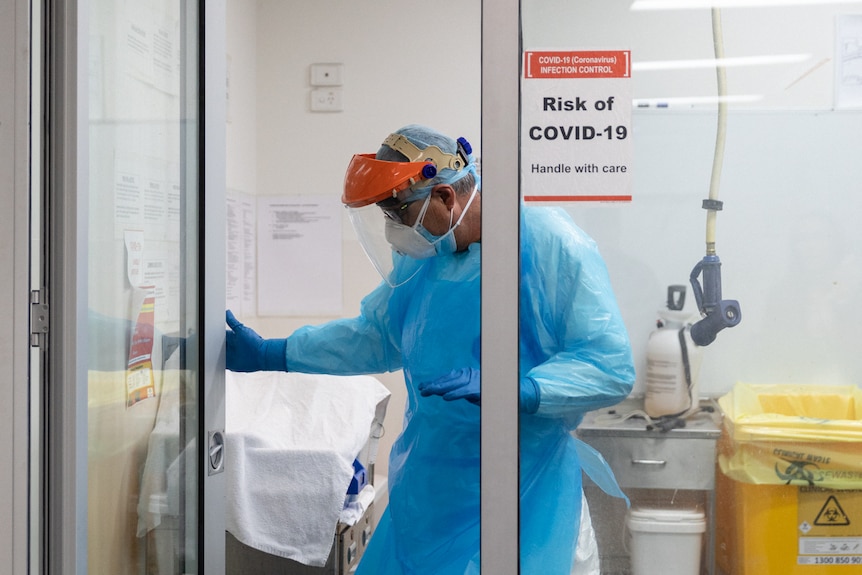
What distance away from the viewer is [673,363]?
3.65ft

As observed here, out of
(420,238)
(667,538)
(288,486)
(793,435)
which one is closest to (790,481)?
(793,435)

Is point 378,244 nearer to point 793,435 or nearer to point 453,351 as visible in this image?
point 453,351

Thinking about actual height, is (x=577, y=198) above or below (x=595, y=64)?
below

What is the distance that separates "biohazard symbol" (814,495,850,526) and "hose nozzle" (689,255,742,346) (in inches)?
10.5

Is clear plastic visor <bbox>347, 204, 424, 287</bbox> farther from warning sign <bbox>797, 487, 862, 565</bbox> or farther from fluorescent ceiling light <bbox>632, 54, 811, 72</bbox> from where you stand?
warning sign <bbox>797, 487, 862, 565</bbox>

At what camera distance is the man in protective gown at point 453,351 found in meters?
1.22

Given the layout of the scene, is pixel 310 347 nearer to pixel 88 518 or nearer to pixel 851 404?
pixel 88 518

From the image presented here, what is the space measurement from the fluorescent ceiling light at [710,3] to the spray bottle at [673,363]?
1.21 ft

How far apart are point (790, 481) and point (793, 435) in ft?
0.21

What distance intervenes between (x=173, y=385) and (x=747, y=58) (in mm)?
1144

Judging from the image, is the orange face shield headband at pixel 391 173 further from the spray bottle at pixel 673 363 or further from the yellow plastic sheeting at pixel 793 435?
the yellow plastic sheeting at pixel 793 435

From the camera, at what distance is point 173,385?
157 centimetres

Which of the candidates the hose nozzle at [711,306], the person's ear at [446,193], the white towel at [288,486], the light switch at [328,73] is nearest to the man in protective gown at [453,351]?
the person's ear at [446,193]

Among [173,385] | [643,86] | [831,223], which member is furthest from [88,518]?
[831,223]
